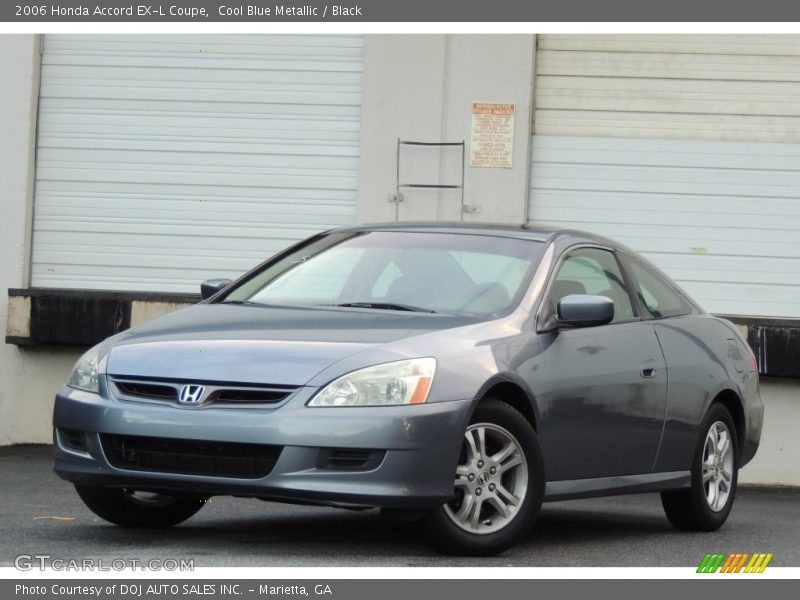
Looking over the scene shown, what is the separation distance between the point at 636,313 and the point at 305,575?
10.6 ft

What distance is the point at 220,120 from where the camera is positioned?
14.9m

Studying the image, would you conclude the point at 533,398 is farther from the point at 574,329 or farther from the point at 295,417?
the point at 295,417

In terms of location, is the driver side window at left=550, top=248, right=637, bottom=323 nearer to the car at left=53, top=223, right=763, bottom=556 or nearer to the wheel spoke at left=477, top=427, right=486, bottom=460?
the car at left=53, top=223, right=763, bottom=556

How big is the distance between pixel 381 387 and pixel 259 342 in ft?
1.99

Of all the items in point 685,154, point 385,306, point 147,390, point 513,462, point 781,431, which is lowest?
point 781,431

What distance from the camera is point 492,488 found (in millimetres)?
6895

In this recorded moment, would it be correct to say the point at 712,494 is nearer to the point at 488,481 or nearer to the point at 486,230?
the point at 486,230

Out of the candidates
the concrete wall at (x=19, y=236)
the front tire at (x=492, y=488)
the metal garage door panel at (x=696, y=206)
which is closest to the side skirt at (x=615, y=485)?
the front tire at (x=492, y=488)

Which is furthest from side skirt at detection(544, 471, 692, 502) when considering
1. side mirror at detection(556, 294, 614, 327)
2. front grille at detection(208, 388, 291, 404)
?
front grille at detection(208, 388, 291, 404)

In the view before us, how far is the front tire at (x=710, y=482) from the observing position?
877cm

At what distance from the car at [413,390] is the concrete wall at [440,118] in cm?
570

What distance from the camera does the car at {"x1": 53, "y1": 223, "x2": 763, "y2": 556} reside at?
647 cm

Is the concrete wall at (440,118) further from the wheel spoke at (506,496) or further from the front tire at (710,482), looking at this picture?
the wheel spoke at (506,496)

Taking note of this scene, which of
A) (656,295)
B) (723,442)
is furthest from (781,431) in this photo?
(656,295)
